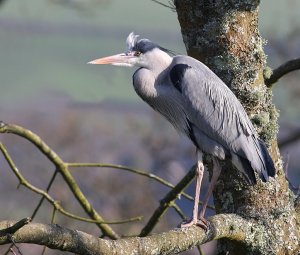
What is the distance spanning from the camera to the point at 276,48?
721cm

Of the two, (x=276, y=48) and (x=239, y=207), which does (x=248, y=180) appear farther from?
(x=276, y=48)

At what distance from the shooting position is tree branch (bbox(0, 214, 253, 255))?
2.02 m

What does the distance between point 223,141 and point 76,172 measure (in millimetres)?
4977

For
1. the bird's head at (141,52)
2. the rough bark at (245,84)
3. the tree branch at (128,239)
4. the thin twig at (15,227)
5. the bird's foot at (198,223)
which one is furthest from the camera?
the bird's head at (141,52)

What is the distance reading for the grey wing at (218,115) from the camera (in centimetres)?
298

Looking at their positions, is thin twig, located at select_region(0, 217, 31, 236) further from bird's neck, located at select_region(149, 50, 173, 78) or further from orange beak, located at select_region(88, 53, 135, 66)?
bird's neck, located at select_region(149, 50, 173, 78)

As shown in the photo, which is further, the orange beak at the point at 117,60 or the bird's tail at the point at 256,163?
the orange beak at the point at 117,60

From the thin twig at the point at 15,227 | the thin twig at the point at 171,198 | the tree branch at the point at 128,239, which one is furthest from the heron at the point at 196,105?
the thin twig at the point at 15,227

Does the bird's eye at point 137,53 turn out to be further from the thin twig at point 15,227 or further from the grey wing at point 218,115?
the thin twig at point 15,227

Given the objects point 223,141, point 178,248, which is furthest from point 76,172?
point 178,248

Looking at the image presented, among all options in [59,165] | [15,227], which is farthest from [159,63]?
[15,227]

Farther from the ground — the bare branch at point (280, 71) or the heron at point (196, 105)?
the bare branch at point (280, 71)

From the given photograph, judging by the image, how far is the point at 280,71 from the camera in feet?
10.2

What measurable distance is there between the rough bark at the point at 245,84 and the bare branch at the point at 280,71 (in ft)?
0.22
